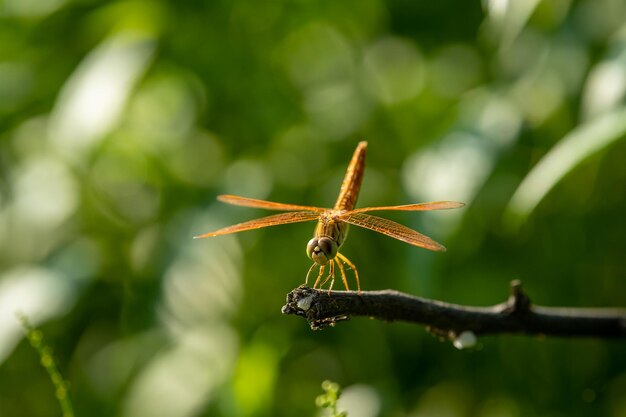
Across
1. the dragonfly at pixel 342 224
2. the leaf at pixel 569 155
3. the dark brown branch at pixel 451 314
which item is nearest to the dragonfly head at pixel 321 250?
the dragonfly at pixel 342 224

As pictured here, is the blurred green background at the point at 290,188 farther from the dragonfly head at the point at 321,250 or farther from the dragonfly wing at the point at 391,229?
the dragonfly head at the point at 321,250

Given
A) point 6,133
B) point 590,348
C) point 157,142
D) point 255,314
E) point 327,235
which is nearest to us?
point 327,235

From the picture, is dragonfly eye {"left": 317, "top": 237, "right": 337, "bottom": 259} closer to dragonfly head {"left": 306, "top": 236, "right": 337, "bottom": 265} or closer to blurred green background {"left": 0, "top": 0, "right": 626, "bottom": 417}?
dragonfly head {"left": 306, "top": 236, "right": 337, "bottom": 265}

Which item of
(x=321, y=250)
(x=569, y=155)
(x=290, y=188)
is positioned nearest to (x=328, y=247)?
(x=321, y=250)

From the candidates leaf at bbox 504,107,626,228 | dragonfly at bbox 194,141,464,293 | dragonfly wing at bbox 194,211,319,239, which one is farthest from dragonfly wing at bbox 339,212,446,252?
leaf at bbox 504,107,626,228

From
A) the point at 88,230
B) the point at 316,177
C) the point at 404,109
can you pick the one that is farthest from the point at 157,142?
the point at 404,109

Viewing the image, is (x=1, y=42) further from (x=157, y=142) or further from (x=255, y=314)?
(x=255, y=314)
